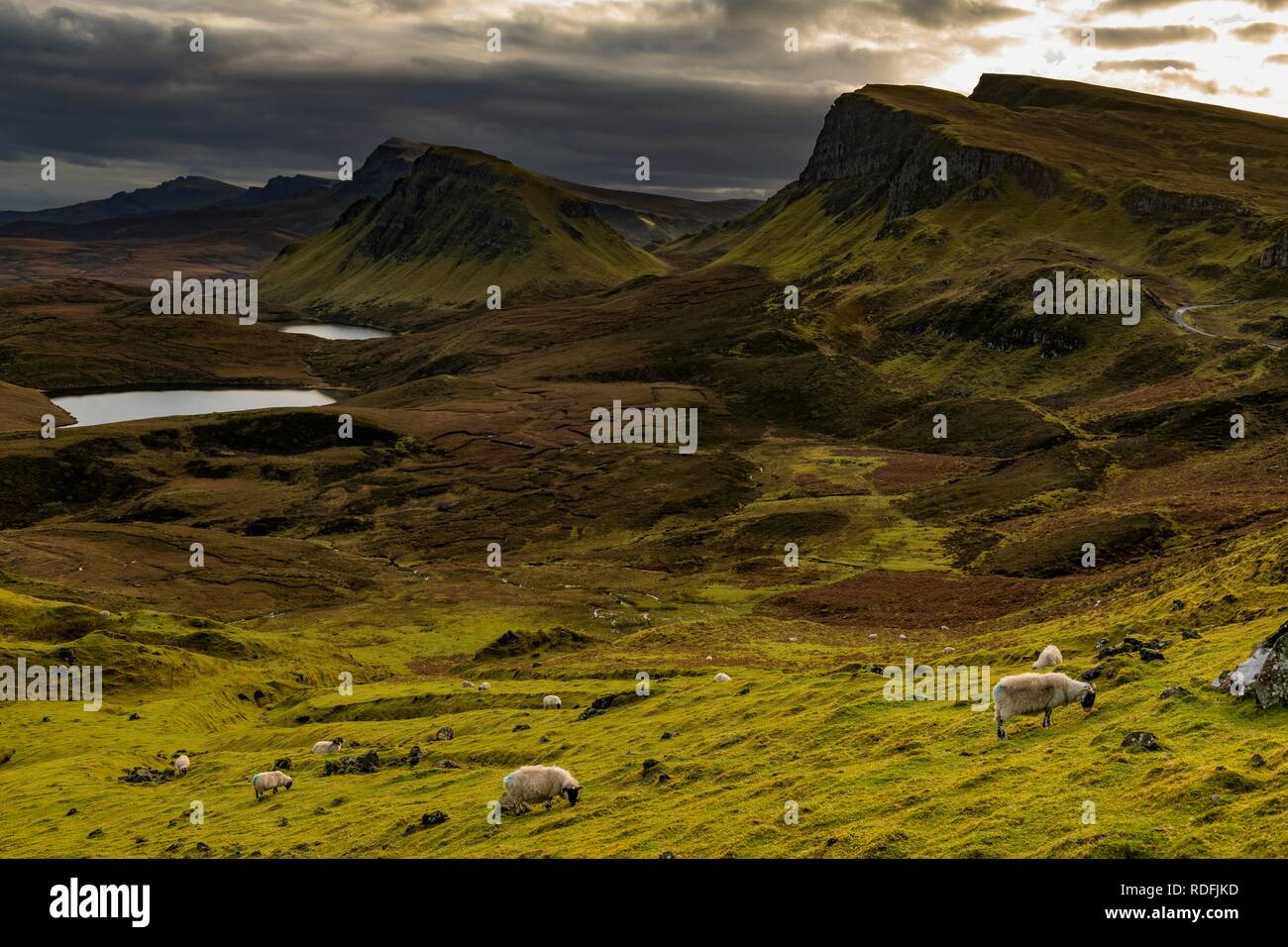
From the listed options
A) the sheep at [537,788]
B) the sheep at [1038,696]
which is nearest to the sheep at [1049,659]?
the sheep at [1038,696]

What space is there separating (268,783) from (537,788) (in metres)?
15.0

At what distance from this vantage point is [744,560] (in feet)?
404

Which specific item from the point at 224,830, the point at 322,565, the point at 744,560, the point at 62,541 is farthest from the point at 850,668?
the point at 62,541

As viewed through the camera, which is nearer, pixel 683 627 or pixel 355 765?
pixel 355 765

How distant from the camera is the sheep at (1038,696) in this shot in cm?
2772

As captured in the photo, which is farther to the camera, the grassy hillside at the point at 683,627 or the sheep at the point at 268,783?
the sheep at the point at 268,783

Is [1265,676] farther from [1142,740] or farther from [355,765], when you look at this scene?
[355,765]

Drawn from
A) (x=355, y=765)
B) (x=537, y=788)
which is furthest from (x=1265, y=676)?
(x=355, y=765)

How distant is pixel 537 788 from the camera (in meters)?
29.9

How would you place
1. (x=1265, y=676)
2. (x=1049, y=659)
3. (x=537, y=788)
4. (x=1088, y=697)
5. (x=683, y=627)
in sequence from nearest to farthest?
1. (x=1265, y=676)
2. (x=1088, y=697)
3. (x=537, y=788)
4. (x=1049, y=659)
5. (x=683, y=627)

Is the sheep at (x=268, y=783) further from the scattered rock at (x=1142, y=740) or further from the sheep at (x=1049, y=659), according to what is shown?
the scattered rock at (x=1142, y=740)

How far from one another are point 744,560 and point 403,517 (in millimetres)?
63685

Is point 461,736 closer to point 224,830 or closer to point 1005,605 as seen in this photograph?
point 224,830

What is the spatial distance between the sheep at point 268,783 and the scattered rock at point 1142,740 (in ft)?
99.9
